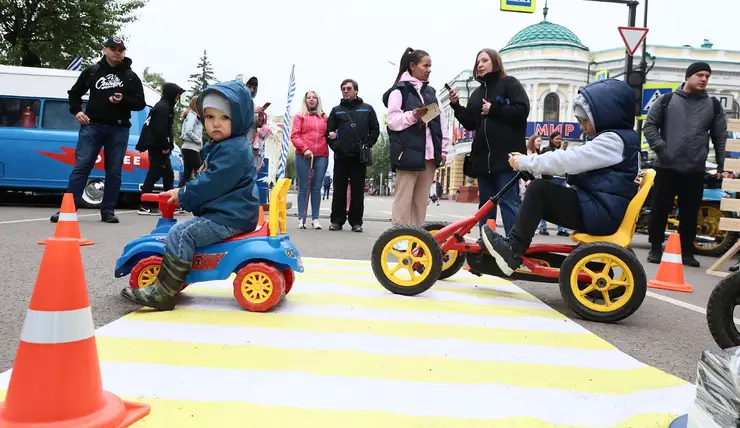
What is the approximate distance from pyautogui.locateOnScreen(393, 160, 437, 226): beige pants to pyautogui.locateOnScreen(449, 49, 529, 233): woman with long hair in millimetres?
601

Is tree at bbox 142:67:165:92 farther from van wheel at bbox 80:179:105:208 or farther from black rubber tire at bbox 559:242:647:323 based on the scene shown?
black rubber tire at bbox 559:242:647:323

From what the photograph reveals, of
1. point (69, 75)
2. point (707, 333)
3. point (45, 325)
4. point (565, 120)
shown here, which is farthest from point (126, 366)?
point (565, 120)

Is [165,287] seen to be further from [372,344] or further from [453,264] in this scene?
[453,264]

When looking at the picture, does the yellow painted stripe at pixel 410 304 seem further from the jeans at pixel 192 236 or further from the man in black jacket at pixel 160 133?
the man in black jacket at pixel 160 133

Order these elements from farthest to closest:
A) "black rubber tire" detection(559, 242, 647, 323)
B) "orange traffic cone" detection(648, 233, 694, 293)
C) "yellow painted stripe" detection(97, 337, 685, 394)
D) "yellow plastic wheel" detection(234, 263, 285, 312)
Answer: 1. "orange traffic cone" detection(648, 233, 694, 293)
2. "black rubber tire" detection(559, 242, 647, 323)
3. "yellow plastic wheel" detection(234, 263, 285, 312)
4. "yellow painted stripe" detection(97, 337, 685, 394)

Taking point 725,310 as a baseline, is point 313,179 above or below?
above

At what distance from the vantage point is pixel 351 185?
824 cm

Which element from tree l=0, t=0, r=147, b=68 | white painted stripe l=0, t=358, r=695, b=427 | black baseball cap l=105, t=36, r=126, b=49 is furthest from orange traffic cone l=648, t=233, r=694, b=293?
tree l=0, t=0, r=147, b=68

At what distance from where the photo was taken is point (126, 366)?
81.4 inches

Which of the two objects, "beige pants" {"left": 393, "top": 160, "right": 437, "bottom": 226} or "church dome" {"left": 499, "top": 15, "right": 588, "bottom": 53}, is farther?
"church dome" {"left": 499, "top": 15, "right": 588, "bottom": 53}

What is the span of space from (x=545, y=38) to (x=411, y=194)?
48758 millimetres

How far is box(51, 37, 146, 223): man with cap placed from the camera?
698 centimetres

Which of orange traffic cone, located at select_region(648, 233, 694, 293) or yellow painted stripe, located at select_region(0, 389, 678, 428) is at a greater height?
orange traffic cone, located at select_region(648, 233, 694, 293)

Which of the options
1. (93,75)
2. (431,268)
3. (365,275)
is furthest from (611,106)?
(93,75)
